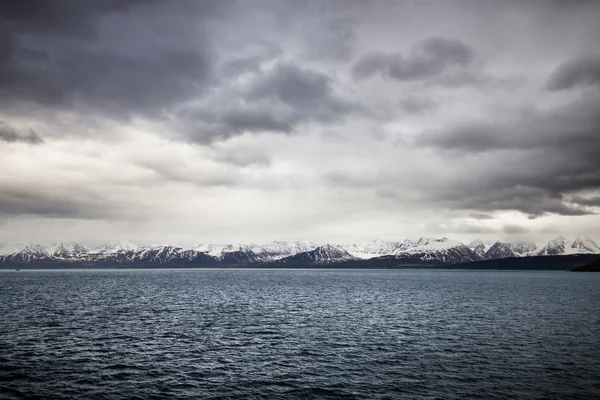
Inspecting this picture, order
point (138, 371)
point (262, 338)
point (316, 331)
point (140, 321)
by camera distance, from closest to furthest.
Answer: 1. point (138, 371)
2. point (262, 338)
3. point (316, 331)
4. point (140, 321)

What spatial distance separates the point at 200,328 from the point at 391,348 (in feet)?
111

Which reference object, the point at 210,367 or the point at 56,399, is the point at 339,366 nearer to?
the point at 210,367

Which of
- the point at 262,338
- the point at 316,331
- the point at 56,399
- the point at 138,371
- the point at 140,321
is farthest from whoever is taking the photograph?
the point at 140,321

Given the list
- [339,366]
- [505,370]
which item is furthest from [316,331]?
[505,370]

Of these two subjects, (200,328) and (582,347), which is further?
(200,328)

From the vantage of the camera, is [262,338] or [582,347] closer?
[582,347]

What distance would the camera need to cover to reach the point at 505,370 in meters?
46.3

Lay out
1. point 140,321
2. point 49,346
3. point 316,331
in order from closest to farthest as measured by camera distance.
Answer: point 49,346 < point 316,331 < point 140,321

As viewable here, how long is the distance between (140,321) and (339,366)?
48377mm

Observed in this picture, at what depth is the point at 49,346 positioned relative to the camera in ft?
188

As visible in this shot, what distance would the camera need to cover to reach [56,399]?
36.8 metres

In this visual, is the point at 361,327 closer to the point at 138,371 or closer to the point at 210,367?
the point at 210,367

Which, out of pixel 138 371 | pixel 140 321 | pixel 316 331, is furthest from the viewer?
pixel 140 321

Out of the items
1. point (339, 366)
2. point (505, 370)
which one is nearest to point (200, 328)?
point (339, 366)
